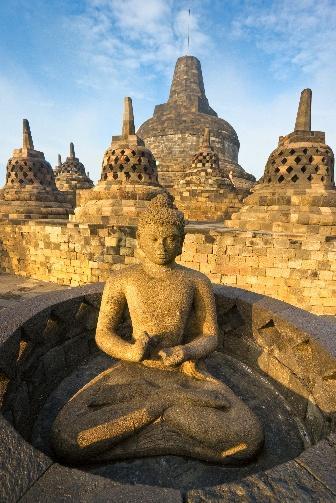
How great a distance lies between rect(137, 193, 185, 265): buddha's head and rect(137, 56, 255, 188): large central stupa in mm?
18465

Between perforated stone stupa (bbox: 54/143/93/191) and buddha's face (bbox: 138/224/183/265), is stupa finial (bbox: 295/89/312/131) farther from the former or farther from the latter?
perforated stone stupa (bbox: 54/143/93/191)

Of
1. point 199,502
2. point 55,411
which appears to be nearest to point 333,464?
point 199,502

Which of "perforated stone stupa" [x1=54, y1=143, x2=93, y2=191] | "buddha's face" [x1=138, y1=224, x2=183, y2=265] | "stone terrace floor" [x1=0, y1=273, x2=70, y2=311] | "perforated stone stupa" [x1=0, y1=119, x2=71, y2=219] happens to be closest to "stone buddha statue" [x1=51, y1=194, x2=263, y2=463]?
"buddha's face" [x1=138, y1=224, x2=183, y2=265]

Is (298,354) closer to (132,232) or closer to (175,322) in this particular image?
(175,322)

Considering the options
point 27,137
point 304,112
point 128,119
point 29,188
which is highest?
point 27,137

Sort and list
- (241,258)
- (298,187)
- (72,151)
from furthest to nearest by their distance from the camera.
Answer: (72,151) → (298,187) → (241,258)

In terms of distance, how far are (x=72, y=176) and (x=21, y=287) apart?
15.0 metres

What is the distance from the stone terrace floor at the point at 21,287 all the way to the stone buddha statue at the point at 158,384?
5644mm

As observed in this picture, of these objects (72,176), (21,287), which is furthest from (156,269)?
(72,176)

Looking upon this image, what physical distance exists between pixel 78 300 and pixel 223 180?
48.7 ft

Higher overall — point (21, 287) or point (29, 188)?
point (29, 188)

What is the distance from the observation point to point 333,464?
1.34 metres

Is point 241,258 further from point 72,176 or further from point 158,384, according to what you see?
point 72,176

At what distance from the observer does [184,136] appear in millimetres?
24859
